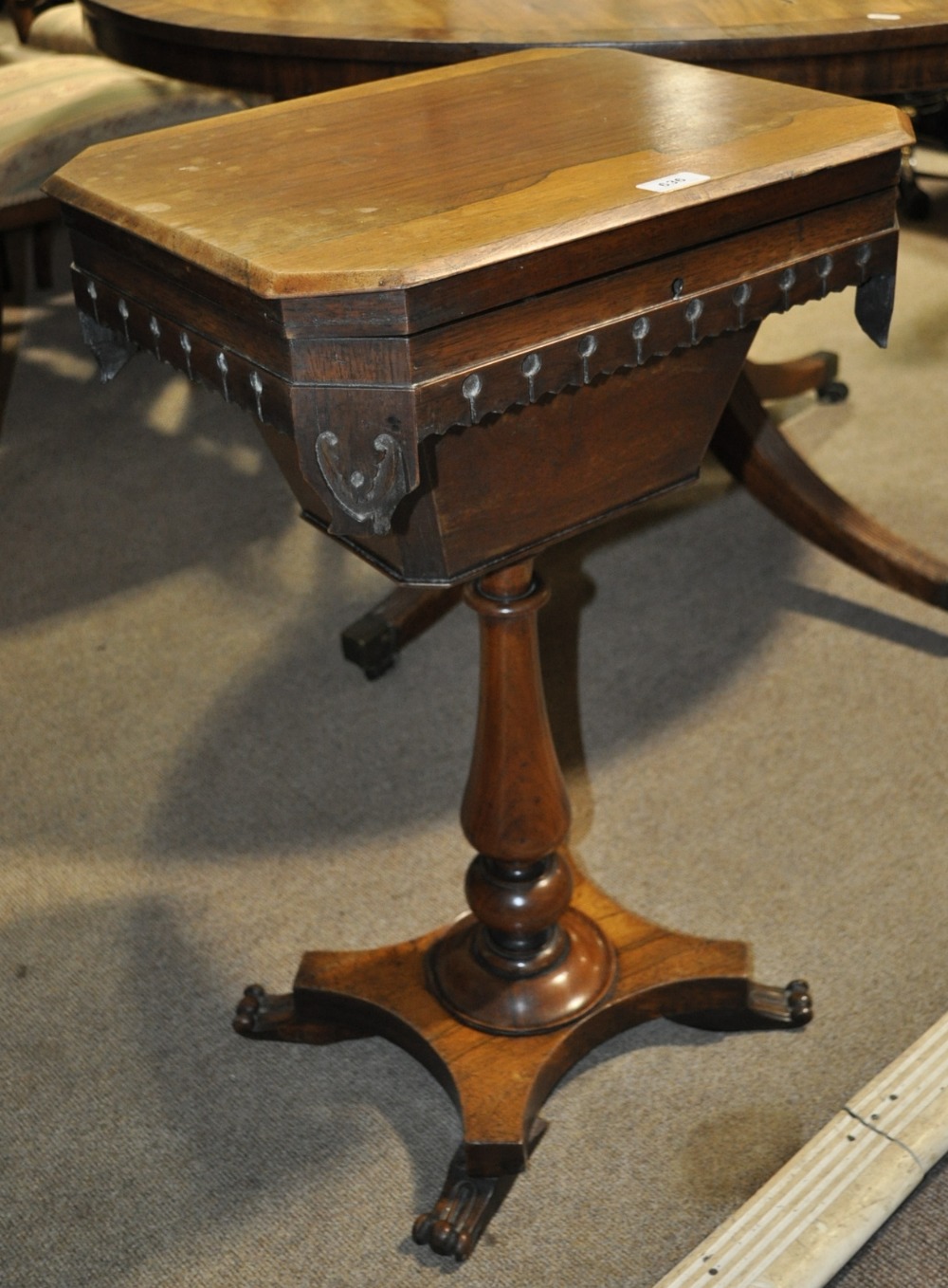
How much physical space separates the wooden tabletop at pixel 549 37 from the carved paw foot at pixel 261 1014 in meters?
0.99

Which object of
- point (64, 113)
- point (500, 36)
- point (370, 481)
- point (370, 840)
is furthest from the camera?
point (64, 113)

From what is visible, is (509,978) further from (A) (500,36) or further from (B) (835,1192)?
(A) (500,36)

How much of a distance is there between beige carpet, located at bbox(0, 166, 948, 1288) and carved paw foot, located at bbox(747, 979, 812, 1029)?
0.08 ft

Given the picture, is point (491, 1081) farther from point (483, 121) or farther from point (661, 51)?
point (661, 51)

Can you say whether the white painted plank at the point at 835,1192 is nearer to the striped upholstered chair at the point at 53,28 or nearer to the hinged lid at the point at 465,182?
the hinged lid at the point at 465,182

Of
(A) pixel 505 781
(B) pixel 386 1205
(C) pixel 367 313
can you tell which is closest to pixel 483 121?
(C) pixel 367 313

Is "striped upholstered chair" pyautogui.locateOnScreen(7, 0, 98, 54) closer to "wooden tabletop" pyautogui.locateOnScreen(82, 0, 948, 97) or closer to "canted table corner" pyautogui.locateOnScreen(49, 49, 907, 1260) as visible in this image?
"wooden tabletop" pyautogui.locateOnScreen(82, 0, 948, 97)

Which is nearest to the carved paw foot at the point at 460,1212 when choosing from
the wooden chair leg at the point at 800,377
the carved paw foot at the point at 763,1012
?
the carved paw foot at the point at 763,1012

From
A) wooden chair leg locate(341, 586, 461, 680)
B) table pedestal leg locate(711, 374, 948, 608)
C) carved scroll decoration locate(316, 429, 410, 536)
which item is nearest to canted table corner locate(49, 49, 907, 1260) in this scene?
carved scroll decoration locate(316, 429, 410, 536)

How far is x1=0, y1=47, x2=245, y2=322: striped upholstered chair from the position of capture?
236cm

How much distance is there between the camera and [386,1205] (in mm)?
1327

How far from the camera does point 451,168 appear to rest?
105cm

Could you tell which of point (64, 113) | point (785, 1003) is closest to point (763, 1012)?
point (785, 1003)

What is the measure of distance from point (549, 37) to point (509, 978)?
993 millimetres
